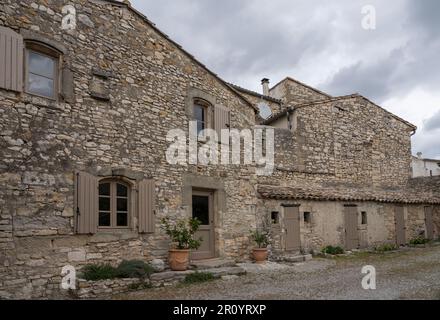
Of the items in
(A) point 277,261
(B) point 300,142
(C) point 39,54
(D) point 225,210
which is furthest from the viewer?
(B) point 300,142

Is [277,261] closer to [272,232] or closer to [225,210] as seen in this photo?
[272,232]

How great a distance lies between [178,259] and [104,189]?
2.27 m

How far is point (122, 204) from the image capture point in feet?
27.9

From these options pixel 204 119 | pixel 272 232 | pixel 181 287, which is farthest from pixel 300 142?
pixel 181 287

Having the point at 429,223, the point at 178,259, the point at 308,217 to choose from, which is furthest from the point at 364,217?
the point at 178,259

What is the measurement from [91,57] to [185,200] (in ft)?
13.1

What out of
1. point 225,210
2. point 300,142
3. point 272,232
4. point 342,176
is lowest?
point 272,232

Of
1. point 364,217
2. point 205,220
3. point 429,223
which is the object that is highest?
point 205,220

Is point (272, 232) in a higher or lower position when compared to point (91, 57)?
lower

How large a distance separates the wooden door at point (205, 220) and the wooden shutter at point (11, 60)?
5.00m

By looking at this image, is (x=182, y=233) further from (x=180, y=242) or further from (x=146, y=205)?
(x=146, y=205)

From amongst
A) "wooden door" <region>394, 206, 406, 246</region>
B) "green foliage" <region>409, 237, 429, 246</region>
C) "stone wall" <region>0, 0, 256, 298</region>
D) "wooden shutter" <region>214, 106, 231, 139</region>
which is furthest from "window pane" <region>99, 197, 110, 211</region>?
"green foliage" <region>409, 237, 429, 246</region>

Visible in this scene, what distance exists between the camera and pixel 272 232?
1187 centimetres

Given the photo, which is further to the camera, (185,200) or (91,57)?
(185,200)
